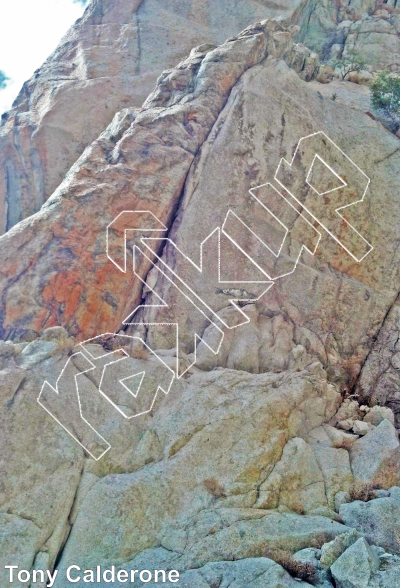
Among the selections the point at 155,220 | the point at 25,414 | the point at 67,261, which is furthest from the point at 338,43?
the point at 25,414

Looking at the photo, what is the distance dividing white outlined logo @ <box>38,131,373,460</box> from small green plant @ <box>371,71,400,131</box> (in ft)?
10.6

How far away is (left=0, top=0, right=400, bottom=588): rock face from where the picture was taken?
1036 centimetres

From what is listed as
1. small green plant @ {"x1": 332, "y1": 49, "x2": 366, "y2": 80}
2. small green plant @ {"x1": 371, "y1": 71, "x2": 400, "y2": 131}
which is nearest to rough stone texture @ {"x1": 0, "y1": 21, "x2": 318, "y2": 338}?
small green plant @ {"x1": 371, "y1": 71, "x2": 400, "y2": 131}

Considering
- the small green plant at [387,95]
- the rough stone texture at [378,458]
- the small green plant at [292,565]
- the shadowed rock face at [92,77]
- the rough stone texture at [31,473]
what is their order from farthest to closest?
the shadowed rock face at [92,77]
the small green plant at [387,95]
the rough stone texture at [378,458]
the rough stone texture at [31,473]
the small green plant at [292,565]

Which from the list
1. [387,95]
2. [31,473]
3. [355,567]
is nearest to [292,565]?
[355,567]

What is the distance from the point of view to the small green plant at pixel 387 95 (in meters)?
18.3

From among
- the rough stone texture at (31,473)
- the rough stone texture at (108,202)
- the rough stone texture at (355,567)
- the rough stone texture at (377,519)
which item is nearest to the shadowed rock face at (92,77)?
the rough stone texture at (108,202)

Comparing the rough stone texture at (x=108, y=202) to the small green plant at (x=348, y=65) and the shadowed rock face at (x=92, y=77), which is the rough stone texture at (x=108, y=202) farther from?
the small green plant at (x=348, y=65)

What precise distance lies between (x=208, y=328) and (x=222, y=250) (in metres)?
2.14

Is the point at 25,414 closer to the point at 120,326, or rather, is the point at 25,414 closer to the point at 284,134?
the point at 120,326

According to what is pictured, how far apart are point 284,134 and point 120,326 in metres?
6.78

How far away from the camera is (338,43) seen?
24.7 metres

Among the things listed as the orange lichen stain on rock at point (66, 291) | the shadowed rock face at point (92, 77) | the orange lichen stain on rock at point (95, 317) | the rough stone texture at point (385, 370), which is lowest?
the rough stone texture at point (385, 370)

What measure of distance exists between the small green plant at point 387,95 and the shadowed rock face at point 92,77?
6848 mm
